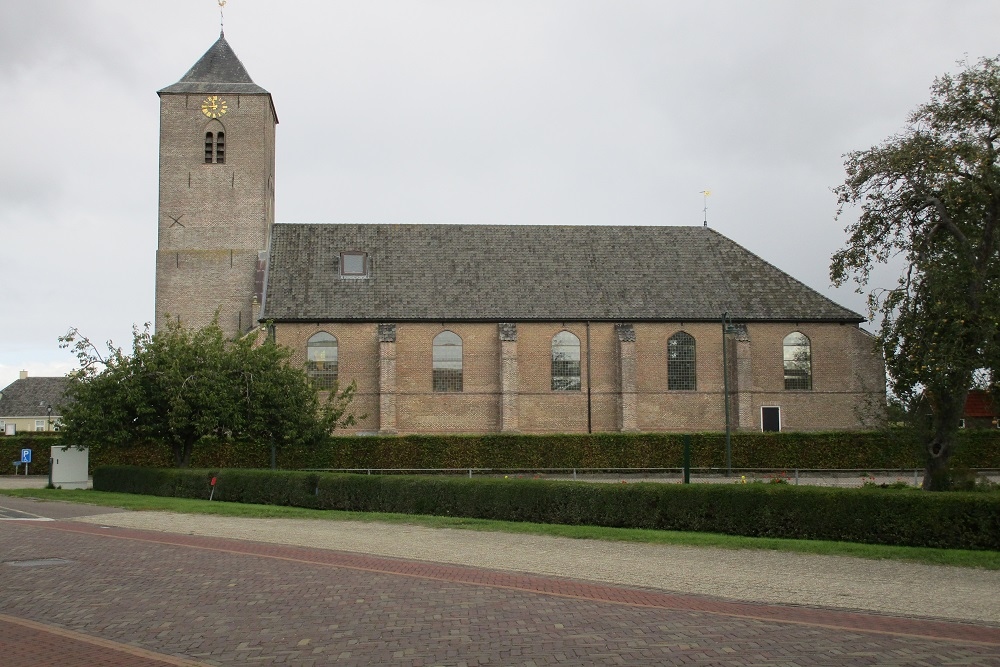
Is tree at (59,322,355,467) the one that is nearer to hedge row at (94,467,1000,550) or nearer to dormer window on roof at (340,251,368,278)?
hedge row at (94,467,1000,550)

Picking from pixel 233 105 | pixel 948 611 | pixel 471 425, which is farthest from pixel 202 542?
pixel 233 105

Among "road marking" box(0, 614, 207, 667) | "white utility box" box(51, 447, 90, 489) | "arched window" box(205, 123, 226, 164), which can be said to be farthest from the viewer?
"arched window" box(205, 123, 226, 164)

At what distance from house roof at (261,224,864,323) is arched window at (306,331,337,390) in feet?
3.24

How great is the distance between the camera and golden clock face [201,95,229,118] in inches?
1747

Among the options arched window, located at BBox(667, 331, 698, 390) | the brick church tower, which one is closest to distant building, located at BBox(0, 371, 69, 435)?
the brick church tower

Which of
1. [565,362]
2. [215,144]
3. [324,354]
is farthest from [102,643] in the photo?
[215,144]

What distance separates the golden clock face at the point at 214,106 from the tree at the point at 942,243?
104 ft

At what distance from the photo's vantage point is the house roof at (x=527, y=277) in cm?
4425

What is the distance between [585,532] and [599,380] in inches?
1044

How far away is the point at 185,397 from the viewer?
95.0ft

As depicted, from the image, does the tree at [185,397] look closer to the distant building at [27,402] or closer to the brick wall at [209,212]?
the brick wall at [209,212]

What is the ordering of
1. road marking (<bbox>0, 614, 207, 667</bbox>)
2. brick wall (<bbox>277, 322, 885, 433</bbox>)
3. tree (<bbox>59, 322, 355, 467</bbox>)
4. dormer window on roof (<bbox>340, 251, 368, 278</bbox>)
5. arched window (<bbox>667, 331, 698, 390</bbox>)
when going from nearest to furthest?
road marking (<bbox>0, 614, 207, 667</bbox>), tree (<bbox>59, 322, 355, 467</bbox>), brick wall (<bbox>277, 322, 885, 433</bbox>), arched window (<bbox>667, 331, 698, 390</bbox>), dormer window on roof (<bbox>340, 251, 368, 278</bbox>)

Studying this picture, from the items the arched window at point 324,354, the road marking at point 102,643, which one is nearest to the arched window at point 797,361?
the arched window at point 324,354

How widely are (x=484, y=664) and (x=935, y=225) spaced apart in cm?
1826
